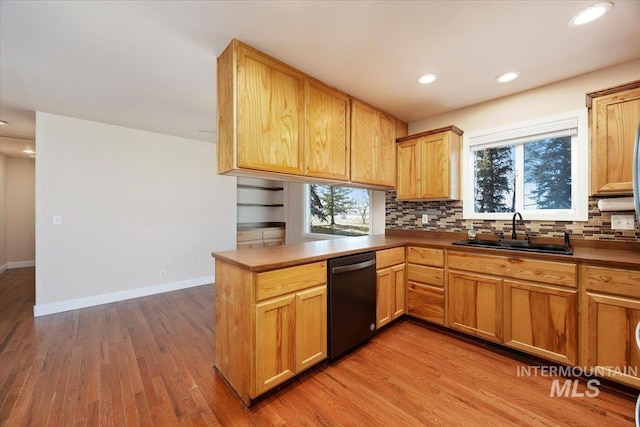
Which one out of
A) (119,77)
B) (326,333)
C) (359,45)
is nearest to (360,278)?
(326,333)

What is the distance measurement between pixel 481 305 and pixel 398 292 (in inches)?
29.4

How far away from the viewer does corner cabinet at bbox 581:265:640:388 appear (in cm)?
167

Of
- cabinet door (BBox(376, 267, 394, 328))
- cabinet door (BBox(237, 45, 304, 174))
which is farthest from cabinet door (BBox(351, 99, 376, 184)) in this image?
cabinet door (BBox(376, 267, 394, 328))

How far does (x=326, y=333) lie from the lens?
203 centimetres

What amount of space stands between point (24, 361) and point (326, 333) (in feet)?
8.15

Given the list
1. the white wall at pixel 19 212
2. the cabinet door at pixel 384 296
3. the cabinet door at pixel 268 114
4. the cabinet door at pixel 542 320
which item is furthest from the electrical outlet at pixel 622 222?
the white wall at pixel 19 212

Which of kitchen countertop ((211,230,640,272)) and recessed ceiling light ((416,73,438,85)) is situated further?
recessed ceiling light ((416,73,438,85))

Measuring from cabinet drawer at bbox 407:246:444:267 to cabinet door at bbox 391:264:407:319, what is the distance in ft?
0.50

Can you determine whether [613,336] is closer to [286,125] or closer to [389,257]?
[389,257]

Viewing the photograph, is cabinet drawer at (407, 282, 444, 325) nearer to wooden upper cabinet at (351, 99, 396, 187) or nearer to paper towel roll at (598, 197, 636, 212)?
wooden upper cabinet at (351, 99, 396, 187)

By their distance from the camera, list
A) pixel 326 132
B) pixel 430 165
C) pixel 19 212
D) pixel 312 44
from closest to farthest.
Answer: pixel 312 44 → pixel 326 132 → pixel 430 165 → pixel 19 212

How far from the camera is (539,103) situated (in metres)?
2.52

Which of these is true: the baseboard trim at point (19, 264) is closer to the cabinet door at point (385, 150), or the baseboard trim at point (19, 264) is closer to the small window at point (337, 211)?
the small window at point (337, 211)

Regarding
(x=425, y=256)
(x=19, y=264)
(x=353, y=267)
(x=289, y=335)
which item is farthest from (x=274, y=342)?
(x=19, y=264)
